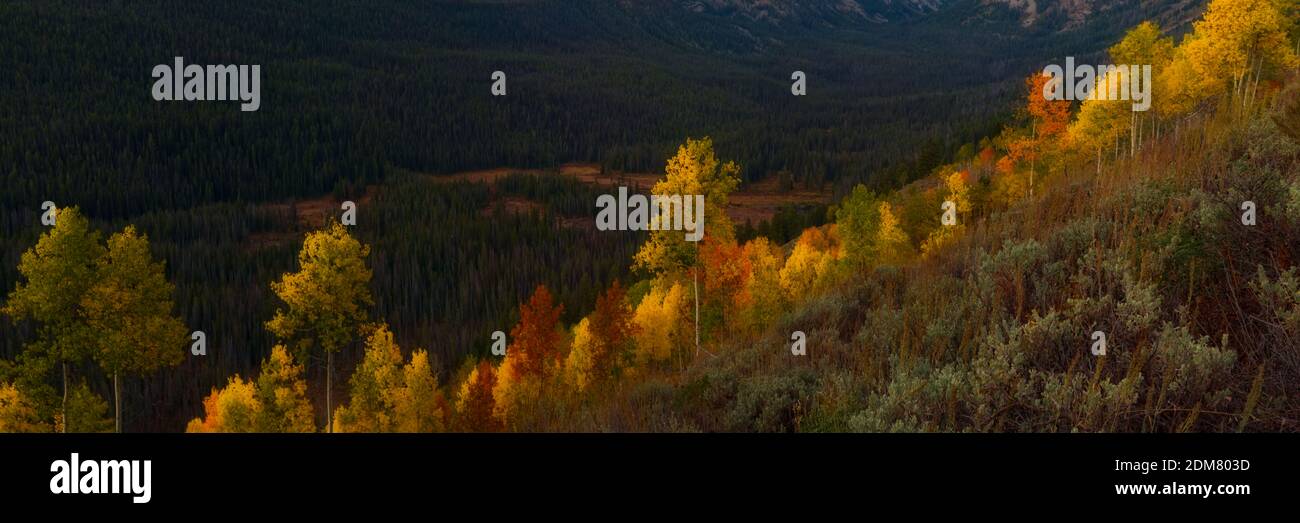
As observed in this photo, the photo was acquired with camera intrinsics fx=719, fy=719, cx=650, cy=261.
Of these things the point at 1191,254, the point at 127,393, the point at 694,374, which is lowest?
the point at 127,393

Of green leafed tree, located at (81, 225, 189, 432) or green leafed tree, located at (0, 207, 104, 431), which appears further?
green leafed tree, located at (81, 225, 189, 432)

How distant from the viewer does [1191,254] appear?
24.3 ft

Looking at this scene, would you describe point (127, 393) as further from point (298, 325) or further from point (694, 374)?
point (694, 374)

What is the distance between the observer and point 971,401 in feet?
20.8

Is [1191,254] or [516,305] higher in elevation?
[1191,254]

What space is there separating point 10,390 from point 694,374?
26170 millimetres

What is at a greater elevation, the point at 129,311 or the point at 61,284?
the point at 61,284

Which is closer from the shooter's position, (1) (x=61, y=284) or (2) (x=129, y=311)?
(1) (x=61, y=284)

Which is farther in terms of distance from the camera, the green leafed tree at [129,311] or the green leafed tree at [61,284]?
the green leafed tree at [129,311]
